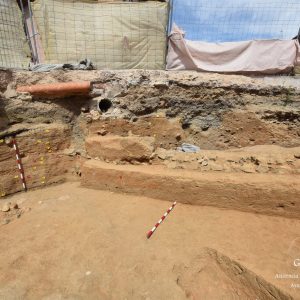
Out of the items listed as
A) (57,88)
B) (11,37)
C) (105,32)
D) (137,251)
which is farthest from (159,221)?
(11,37)

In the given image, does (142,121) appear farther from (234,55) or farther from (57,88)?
(234,55)

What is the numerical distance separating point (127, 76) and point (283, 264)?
3.75 metres

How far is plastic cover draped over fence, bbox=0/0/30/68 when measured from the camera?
5.90 m

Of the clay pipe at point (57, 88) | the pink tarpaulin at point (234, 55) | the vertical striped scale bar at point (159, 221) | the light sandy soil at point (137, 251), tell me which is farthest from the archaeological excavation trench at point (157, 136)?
the pink tarpaulin at point (234, 55)

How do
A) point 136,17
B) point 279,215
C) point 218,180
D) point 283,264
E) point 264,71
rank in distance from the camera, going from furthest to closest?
1. point 136,17
2. point 264,71
3. point 218,180
4. point 279,215
5. point 283,264

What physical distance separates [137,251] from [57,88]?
3090mm

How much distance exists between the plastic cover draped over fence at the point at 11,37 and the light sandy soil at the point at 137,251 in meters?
4.53

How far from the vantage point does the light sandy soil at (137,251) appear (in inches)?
82.4

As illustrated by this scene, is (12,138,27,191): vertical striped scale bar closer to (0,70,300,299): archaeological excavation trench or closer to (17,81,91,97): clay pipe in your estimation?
(0,70,300,299): archaeological excavation trench

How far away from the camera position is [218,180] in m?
3.20

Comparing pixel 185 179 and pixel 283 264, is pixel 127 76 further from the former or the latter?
pixel 283 264

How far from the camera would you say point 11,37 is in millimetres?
5961

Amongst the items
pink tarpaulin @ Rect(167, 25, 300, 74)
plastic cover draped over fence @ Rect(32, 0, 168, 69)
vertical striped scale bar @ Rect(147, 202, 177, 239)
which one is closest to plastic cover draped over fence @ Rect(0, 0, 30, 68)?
plastic cover draped over fence @ Rect(32, 0, 168, 69)

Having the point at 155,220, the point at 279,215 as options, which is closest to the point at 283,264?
the point at 279,215
